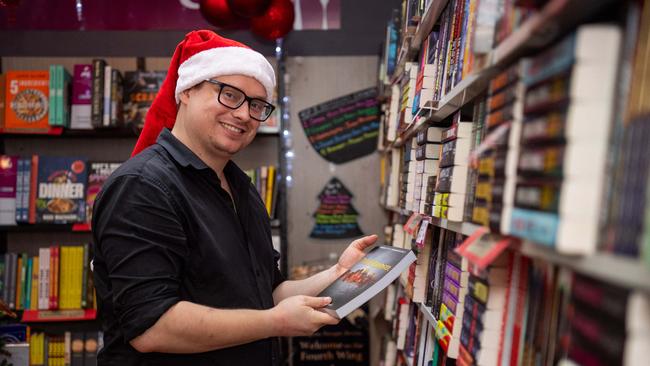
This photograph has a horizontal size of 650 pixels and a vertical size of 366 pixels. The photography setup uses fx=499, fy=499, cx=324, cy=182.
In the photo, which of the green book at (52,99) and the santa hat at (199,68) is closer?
the santa hat at (199,68)

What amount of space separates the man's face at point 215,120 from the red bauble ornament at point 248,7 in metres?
1.70

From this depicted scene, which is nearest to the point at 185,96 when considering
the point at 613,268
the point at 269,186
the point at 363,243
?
the point at 363,243

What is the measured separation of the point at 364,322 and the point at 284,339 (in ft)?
1.78

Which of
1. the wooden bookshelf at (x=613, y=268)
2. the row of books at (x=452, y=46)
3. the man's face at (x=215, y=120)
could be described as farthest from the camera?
the man's face at (x=215, y=120)

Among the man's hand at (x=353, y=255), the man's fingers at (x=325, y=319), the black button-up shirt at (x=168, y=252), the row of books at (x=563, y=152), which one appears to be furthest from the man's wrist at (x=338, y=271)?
the row of books at (x=563, y=152)

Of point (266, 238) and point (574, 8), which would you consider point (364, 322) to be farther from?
point (574, 8)

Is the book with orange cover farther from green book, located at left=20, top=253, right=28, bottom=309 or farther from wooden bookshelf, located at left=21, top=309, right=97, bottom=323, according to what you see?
wooden bookshelf, located at left=21, top=309, right=97, bottom=323

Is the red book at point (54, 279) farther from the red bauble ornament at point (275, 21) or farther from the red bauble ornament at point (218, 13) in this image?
the red bauble ornament at point (275, 21)

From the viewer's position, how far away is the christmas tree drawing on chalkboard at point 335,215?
3.65 m

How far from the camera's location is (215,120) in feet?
4.94

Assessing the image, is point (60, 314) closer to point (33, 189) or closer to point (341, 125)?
point (33, 189)

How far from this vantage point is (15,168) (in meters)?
3.12

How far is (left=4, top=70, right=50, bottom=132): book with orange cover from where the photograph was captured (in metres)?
3.13

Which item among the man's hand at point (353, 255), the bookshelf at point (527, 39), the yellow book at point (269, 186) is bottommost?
the man's hand at point (353, 255)
